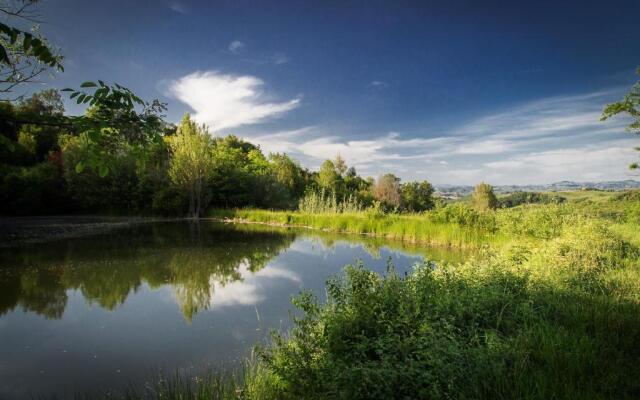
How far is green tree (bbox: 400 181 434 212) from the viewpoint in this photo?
42.1 m

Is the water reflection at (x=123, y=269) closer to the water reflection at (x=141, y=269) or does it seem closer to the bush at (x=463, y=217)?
the water reflection at (x=141, y=269)

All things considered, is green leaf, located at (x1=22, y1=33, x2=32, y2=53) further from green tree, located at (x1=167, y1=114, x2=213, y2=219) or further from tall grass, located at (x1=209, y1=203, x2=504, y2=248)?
green tree, located at (x1=167, y1=114, x2=213, y2=219)

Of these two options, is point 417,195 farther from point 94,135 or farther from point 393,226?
point 94,135

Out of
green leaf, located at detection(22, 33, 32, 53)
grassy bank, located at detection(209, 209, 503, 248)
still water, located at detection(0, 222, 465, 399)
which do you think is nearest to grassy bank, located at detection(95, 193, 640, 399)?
still water, located at detection(0, 222, 465, 399)

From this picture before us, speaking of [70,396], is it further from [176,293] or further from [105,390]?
[176,293]

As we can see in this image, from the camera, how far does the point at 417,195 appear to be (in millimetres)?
44250

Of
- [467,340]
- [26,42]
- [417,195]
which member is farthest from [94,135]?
[417,195]

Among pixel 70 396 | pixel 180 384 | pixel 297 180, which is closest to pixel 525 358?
pixel 180 384

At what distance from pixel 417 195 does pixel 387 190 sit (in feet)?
26.6

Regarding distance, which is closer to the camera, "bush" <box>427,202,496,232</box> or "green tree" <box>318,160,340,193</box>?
"bush" <box>427,202,496,232</box>

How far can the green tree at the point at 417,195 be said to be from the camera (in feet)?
138

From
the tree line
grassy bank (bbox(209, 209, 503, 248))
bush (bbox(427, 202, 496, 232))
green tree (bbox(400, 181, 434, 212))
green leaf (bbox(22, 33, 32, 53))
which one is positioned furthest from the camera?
green tree (bbox(400, 181, 434, 212))

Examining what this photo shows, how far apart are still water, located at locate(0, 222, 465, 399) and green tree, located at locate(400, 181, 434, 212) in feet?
102

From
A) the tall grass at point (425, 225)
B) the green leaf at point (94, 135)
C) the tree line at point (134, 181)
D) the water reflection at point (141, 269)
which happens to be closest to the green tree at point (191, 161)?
the tree line at point (134, 181)
